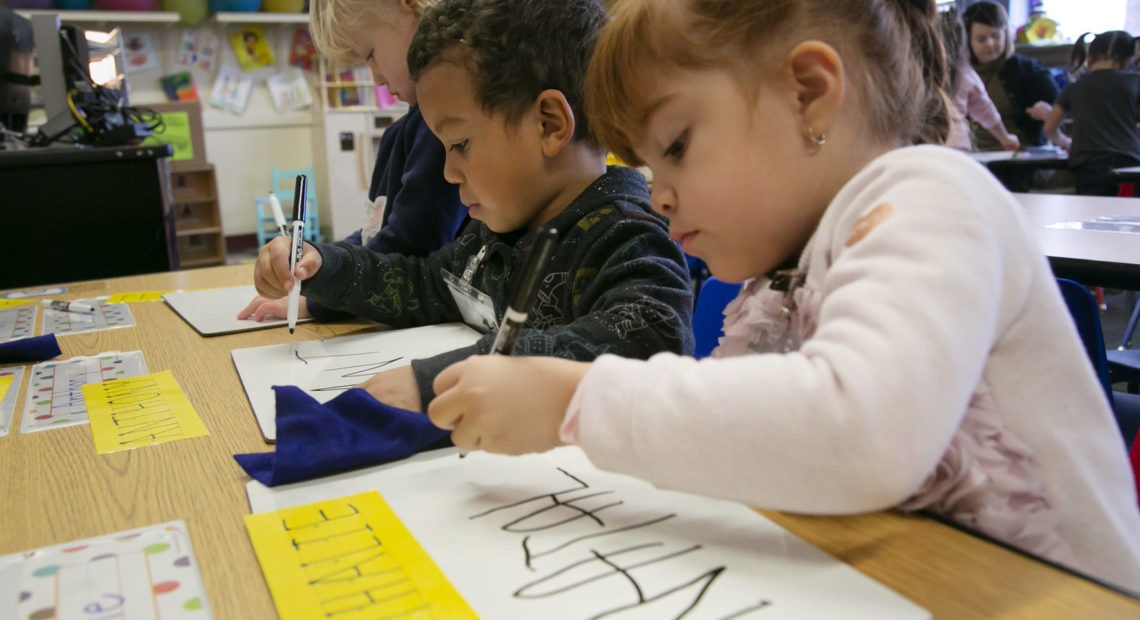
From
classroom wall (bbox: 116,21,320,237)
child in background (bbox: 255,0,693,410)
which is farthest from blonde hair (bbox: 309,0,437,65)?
classroom wall (bbox: 116,21,320,237)

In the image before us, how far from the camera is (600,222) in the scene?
962mm

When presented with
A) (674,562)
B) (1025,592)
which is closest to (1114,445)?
(1025,592)

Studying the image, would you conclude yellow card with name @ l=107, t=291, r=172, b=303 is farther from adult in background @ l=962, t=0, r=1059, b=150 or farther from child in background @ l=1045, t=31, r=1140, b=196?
adult in background @ l=962, t=0, r=1059, b=150

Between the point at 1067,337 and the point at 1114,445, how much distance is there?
0.28 ft

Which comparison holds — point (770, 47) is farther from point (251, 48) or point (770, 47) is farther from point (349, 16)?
point (251, 48)

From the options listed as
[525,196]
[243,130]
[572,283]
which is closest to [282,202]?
[243,130]

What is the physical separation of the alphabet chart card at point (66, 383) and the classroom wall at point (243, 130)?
5.18m

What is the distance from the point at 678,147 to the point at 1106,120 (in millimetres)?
4256

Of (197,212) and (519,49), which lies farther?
(197,212)

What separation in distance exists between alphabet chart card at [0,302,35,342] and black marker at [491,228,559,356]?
0.90 metres

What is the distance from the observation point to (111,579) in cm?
47

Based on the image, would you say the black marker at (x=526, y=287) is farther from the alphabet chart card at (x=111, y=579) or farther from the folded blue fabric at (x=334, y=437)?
the alphabet chart card at (x=111, y=579)

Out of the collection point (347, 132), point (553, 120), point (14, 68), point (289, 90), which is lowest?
point (553, 120)

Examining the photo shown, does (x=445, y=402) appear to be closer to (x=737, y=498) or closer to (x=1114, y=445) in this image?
(x=737, y=498)
